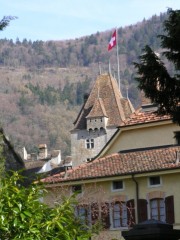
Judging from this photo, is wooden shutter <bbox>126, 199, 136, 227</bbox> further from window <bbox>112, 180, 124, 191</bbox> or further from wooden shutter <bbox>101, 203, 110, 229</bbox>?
wooden shutter <bbox>101, 203, 110, 229</bbox>

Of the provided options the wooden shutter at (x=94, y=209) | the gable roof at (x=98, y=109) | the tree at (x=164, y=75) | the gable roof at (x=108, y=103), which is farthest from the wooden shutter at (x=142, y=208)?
the gable roof at (x=98, y=109)

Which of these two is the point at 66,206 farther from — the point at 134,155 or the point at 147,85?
the point at 134,155

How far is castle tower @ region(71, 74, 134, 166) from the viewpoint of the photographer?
9362 cm

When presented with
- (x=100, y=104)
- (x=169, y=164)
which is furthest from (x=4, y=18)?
(x=100, y=104)

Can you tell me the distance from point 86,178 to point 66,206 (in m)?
27.7

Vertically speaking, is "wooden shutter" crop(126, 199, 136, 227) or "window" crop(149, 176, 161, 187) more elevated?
"window" crop(149, 176, 161, 187)

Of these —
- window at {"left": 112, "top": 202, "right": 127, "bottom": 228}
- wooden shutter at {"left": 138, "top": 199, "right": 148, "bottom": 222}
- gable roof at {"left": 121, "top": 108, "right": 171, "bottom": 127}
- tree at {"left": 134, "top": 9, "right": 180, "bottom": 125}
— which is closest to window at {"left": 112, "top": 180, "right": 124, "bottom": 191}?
window at {"left": 112, "top": 202, "right": 127, "bottom": 228}

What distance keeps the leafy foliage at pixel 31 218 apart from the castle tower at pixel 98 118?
81.7 meters

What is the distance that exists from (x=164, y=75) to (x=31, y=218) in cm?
653

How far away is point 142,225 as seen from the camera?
39.6 ft

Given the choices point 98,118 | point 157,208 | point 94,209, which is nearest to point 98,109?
point 98,118

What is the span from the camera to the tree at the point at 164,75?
53.3 ft

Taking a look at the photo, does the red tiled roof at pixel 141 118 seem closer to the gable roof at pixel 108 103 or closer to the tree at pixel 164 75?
the tree at pixel 164 75

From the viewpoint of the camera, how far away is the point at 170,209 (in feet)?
123
